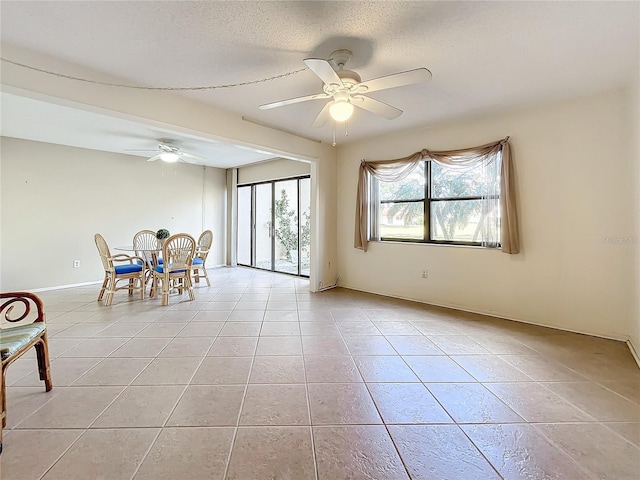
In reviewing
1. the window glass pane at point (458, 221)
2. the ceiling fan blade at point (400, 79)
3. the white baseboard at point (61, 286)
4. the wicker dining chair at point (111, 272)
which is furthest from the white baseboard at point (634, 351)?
the white baseboard at point (61, 286)

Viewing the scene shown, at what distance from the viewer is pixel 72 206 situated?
5.39m

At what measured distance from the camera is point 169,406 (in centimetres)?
188

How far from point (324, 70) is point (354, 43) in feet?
1.57

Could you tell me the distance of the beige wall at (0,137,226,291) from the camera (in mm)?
4824

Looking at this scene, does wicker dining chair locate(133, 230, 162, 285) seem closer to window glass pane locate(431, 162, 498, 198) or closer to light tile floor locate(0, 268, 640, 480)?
light tile floor locate(0, 268, 640, 480)

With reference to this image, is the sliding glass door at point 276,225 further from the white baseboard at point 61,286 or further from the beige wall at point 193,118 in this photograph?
the white baseboard at point 61,286

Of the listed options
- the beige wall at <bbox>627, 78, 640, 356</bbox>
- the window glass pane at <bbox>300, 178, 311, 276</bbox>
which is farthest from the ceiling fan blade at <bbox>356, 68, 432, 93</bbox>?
the window glass pane at <bbox>300, 178, 311, 276</bbox>

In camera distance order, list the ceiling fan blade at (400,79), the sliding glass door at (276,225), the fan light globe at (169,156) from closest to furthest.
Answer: the ceiling fan blade at (400,79), the fan light globe at (169,156), the sliding glass door at (276,225)

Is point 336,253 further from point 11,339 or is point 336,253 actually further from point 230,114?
point 11,339

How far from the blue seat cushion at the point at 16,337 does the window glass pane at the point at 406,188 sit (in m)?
4.29

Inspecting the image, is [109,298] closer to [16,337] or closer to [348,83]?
[16,337]

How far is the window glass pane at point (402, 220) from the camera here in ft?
14.5

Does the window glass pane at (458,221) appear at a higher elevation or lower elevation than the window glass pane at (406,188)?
lower

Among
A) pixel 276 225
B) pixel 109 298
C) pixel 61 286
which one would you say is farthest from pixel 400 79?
pixel 61 286
